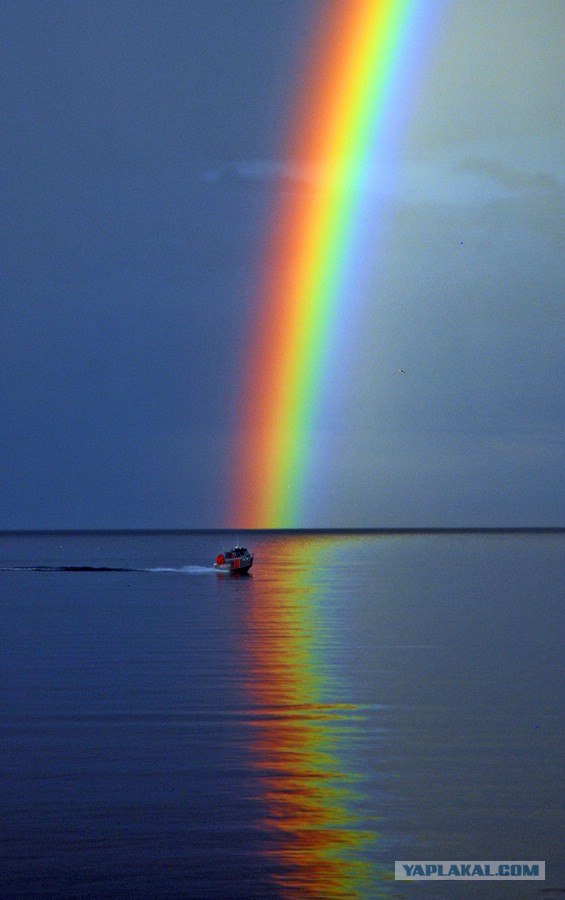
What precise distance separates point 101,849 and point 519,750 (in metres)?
15.1

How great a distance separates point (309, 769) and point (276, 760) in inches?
53.5

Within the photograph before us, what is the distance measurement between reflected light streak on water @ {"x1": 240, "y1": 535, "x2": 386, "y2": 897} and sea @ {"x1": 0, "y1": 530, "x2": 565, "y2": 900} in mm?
81

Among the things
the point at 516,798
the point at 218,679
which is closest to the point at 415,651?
the point at 218,679

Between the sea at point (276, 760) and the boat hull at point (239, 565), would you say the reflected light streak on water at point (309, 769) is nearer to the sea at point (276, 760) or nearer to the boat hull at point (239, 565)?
the sea at point (276, 760)

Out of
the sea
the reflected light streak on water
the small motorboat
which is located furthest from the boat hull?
the reflected light streak on water

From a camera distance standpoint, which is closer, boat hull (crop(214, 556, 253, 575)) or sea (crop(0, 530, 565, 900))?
sea (crop(0, 530, 565, 900))

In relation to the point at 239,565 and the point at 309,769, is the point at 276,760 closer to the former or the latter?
the point at 309,769

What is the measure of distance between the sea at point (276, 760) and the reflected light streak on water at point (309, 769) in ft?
0.27

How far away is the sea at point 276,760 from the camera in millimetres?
25578

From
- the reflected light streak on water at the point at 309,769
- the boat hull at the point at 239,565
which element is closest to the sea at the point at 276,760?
the reflected light streak on water at the point at 309,769

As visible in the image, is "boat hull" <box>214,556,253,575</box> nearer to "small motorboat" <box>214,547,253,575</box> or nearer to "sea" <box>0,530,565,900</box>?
"small motorboat" <box>214,547,253,575</box>

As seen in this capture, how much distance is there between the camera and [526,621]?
86.6m

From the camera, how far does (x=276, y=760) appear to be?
3594cm

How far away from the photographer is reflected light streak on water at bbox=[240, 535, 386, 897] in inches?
1003
